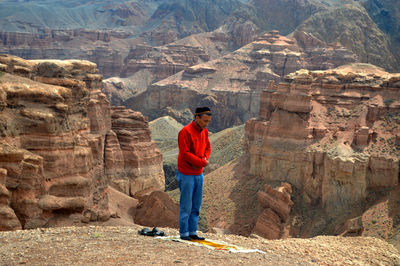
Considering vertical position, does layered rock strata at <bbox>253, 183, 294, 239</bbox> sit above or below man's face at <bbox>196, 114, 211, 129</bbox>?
below

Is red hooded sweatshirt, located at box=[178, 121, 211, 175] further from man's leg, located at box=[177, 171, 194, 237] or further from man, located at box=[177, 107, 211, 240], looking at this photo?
man's leg, located at box=[177, 171, 194, 237]

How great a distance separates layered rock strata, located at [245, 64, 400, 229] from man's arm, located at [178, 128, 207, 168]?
810 inches

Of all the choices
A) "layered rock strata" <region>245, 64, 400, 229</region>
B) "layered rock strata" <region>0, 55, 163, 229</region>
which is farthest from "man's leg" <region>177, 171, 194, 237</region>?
"layered rock strata" <region>245, 64, 400, 229</region>

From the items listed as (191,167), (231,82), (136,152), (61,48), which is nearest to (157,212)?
(136,152)

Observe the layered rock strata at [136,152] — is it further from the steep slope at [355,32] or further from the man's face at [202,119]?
the steep slope at [355,32]

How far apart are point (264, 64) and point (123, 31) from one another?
226 ft

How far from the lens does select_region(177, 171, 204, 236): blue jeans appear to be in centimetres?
1252

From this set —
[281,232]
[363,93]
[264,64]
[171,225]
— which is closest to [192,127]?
[171,225]

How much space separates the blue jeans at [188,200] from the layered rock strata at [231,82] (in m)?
82.5

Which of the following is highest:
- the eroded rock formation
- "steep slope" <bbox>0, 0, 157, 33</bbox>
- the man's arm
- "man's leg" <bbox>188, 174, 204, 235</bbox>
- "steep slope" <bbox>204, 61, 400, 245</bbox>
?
"steep slope" <bbox>0, 0, 157, 33</bbox>

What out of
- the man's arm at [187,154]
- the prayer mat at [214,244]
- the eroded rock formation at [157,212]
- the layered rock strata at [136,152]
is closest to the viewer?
the prayer mat at [214,244]

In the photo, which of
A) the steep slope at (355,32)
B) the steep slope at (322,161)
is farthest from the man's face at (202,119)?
the steep slope at (355,32)

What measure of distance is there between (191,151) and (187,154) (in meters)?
0.38

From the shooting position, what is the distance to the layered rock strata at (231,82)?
3885 inches
